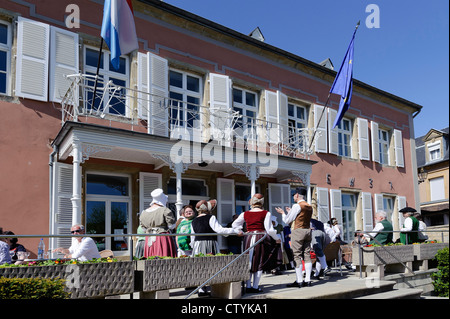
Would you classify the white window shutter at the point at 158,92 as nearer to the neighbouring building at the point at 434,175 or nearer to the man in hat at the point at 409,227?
the man in hat at the point at 409,227

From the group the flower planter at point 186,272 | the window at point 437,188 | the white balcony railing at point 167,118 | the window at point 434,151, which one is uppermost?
the window at point 434,151

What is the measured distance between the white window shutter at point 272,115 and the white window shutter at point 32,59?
20.7 feet

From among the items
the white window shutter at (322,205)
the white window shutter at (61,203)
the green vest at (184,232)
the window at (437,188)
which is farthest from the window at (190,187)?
the window at (437,188)

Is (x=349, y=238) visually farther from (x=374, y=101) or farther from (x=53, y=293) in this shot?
(x=53, y=293)

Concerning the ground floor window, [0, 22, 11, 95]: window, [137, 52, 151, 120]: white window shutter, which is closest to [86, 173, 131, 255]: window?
[137, 52, 151, 120]: white window shutter

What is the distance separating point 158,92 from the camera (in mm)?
10883

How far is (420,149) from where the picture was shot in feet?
112

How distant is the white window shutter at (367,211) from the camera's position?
15906 mm

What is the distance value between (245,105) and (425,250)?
6.15m

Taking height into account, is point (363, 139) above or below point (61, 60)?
below

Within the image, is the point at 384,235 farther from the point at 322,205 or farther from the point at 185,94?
the point at 185,94

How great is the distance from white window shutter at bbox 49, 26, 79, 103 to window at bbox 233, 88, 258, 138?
4.63 m

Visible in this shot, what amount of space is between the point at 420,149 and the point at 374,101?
59.8 ft

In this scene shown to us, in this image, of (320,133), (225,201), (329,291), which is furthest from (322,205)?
(329,291)
